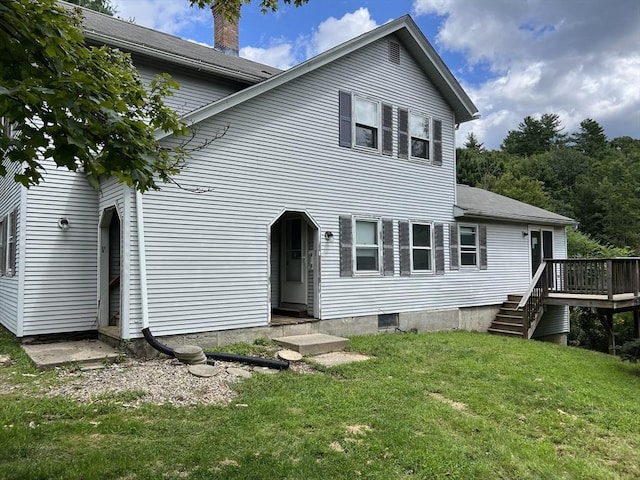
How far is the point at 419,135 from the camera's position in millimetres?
11758

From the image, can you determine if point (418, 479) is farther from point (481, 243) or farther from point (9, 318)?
point (481, 243)

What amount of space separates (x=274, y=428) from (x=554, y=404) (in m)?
3.70

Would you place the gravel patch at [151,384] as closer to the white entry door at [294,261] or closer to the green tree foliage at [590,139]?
the white entry door at [294,261]

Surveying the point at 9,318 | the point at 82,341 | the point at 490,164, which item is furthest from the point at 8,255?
the point at 490,164

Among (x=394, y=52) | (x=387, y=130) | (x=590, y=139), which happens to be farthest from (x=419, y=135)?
(x=590, y=139)

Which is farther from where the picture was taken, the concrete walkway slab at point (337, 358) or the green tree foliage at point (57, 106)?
the concrete walkway slab at point (337, 358)

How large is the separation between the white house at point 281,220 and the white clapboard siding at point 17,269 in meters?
0.06

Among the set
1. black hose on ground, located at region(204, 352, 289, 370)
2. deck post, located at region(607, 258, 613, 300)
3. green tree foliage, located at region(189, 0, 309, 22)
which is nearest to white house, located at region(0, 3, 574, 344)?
black hose on ground, located at region(204, 352, 289, 370)

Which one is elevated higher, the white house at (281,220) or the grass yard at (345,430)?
the white house at (281,220)

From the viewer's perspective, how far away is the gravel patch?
16.9ft

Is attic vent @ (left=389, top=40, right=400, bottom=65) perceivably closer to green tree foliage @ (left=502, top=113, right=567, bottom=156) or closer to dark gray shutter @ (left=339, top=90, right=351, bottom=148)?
dark gray shutter @ (left=339, top=90, right=351, bottom=148)

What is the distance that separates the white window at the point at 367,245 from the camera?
10.3 meters

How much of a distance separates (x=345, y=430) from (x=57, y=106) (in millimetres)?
3643

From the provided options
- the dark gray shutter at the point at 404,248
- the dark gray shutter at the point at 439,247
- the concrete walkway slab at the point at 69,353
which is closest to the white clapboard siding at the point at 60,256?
the concrete walkway slab at the point at 69,353
